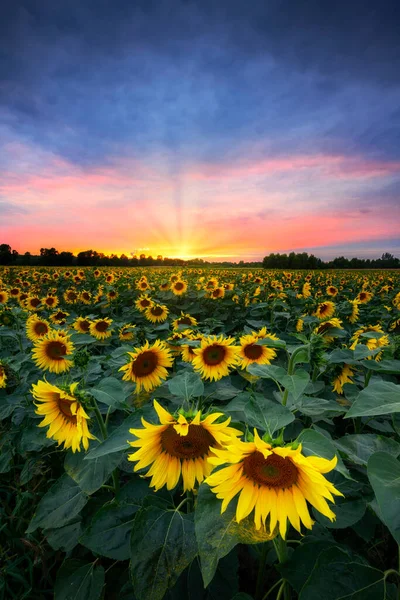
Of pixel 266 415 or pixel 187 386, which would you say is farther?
pixel 187 386

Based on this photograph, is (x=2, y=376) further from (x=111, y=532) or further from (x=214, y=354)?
(x=111, y=532)

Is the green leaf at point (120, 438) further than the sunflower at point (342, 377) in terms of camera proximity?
No

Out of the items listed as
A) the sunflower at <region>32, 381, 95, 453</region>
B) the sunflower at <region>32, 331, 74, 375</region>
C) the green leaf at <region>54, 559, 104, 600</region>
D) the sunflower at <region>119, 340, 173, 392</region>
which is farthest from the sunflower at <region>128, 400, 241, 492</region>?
the sunflower at <region>32, 331, 74, 375</region>

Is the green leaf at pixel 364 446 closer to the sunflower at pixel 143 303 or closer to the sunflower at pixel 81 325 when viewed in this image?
the sunflower at pixel 81 325

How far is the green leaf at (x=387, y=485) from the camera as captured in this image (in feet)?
2.66

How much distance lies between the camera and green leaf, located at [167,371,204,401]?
1.52 meters

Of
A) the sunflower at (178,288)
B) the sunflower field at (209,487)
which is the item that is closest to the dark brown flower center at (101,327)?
the sunflower field at (209,487)

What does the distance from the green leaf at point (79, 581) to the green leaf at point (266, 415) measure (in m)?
1.10

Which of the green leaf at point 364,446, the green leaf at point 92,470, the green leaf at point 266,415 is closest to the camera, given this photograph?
the green leaf at point 266,415

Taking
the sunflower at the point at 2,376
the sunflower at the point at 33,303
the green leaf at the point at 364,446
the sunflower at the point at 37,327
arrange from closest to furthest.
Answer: the green leaf at the point at 364,446
the sunflower at the point at 2,376
the sunflower at the point at 37,327
the sunflower at the point at 33,303

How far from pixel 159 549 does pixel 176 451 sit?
1.01 ft

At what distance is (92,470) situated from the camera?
152 centimetres

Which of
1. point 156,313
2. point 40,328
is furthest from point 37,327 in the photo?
point 156,313

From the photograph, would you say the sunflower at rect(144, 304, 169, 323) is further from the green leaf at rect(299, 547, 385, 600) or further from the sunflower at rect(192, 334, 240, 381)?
the green leaf at rect(299, 547, 385, 600)
